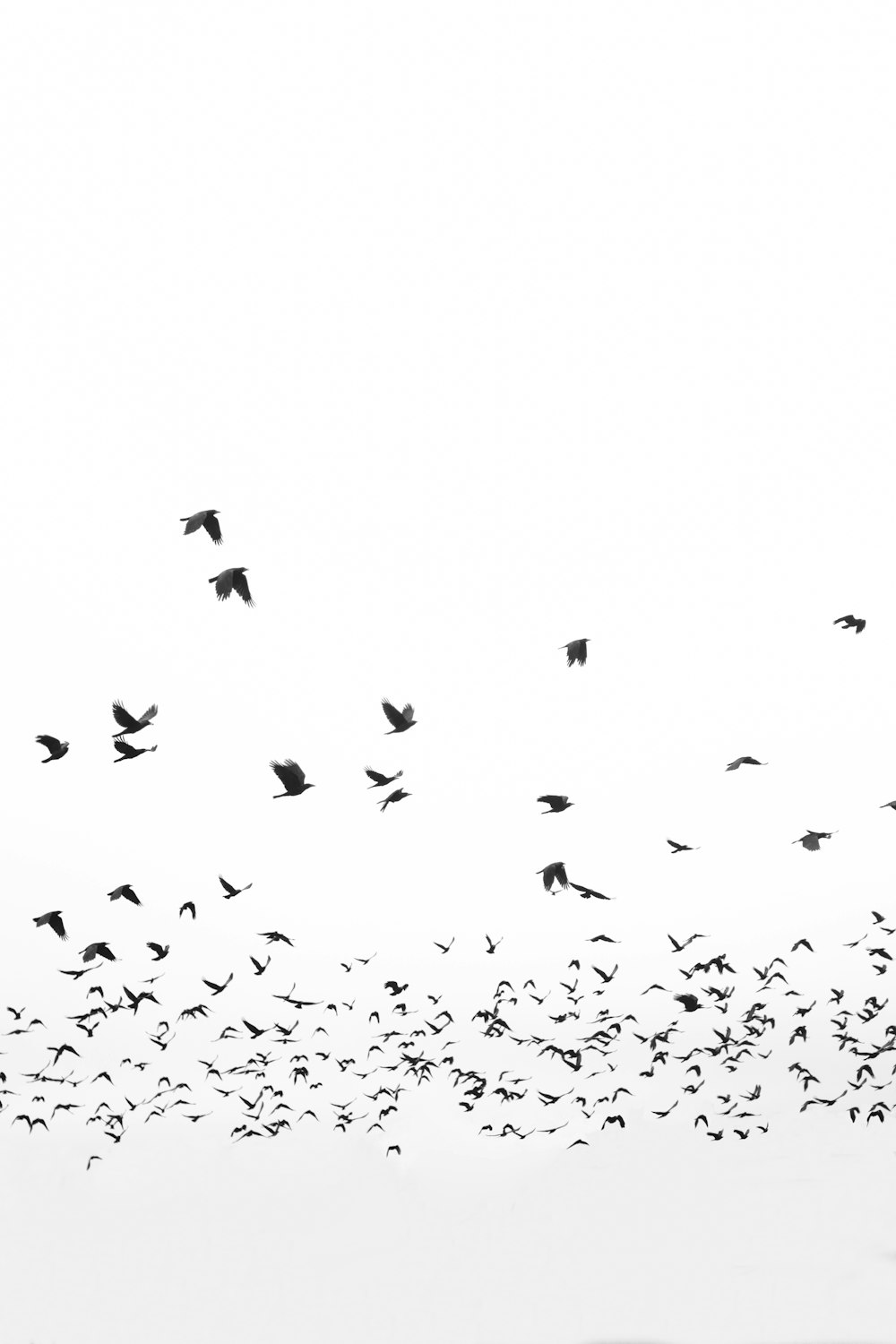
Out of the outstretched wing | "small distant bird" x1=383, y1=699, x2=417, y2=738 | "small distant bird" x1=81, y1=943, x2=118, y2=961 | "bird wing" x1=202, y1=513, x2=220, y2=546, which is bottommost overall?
"small distant bird" x1=81, y1=943, x2=118, y2=961

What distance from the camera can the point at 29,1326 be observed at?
32.8 metres

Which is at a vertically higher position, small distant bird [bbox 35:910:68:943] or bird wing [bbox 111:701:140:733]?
bird wing [bbox 111:701:140:733]

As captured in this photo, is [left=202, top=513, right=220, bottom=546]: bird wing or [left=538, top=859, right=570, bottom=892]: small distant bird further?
[left=538, top=859, right=570, bottom=892]: small distant bird

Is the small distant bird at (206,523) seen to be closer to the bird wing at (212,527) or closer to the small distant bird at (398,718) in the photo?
the bird wing at (212,527)

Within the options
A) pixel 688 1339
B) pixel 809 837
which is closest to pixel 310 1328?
pixel 688 1339

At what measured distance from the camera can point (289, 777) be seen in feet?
53.1

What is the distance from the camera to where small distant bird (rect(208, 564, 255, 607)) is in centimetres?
1705

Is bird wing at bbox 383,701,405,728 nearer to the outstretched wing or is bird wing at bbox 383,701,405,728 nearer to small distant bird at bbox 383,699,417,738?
small distant bird at bbox 383,699,417,738

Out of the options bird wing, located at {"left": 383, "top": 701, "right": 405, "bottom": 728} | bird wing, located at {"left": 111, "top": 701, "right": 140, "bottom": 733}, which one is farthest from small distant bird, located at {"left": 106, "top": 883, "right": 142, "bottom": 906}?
bird wing, located at {"left": 383, "top": 701, "right": 405, "bottom": 728}

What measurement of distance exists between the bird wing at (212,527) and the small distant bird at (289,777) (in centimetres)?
381

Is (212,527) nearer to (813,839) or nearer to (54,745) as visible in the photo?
(54,745)

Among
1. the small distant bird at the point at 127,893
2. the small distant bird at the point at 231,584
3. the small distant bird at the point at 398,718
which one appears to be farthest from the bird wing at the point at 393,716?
the small distant bird at the point at 127,893

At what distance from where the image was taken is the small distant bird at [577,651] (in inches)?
789

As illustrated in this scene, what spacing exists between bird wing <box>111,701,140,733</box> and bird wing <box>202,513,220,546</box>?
3.05m
